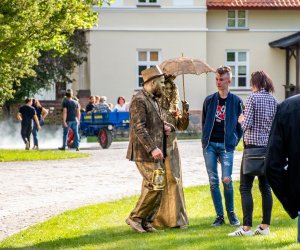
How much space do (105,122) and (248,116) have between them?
66.9 ft

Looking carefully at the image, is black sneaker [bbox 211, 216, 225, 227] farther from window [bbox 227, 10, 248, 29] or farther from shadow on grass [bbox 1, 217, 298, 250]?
window [bbox 227, 10, 248, 29]

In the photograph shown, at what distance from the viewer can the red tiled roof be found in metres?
47.7

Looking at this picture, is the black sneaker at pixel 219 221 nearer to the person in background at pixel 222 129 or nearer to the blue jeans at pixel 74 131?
the person in background at pixel 222 129

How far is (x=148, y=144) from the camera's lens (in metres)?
11.6

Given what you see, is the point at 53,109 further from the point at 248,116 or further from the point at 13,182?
Answer: the point at 248,116

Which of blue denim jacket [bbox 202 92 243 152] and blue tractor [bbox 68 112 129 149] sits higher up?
blue denim jacket [bbox 202 92 243 152]

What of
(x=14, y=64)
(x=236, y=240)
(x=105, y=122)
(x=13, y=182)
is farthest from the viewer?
(x=105, y=122)

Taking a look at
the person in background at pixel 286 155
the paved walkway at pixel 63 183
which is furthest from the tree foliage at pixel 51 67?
the person in background at pixel 286 155

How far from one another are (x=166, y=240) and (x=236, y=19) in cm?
3848

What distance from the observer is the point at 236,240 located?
35.4ft

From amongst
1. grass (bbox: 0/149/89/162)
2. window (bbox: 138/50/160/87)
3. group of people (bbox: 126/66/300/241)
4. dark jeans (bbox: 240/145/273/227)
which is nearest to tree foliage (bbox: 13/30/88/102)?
window (bbox: 138/50/160/87)

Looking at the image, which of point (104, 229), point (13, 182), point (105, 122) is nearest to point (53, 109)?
point (105, 122)

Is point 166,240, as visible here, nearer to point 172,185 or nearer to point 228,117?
point 172,185

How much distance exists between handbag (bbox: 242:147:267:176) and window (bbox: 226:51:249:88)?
3801 cm
